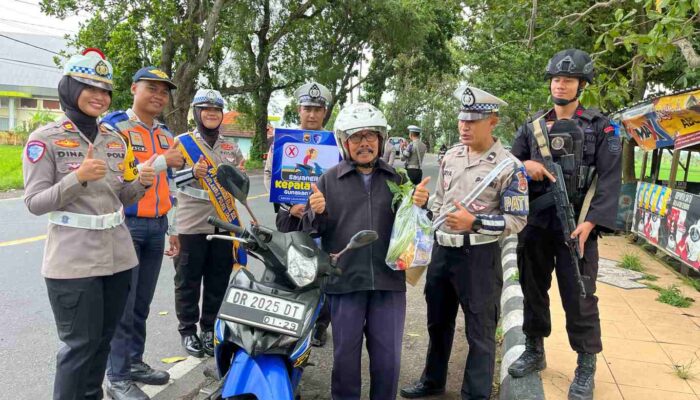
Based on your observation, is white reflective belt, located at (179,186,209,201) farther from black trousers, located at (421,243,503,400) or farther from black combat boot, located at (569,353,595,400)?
black combat boot, located at (569,353,595,400)

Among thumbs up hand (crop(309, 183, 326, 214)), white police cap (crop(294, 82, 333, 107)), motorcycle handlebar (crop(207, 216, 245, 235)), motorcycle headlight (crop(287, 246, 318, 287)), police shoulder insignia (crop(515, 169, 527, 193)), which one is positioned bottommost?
motorcycle headlight (crop(287, 246, 318, 287))

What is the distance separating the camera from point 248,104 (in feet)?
80.7

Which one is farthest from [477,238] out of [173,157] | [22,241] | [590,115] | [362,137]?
[22,241]

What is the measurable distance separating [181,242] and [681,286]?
19.1 ft

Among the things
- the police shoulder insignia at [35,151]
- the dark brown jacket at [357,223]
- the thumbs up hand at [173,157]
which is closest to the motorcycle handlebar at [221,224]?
→ the dark brown jacket at [357,223]

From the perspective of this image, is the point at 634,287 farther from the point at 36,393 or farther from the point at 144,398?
Result: the point at 36,393

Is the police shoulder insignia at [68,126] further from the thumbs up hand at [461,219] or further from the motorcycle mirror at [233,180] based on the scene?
the thumbs up hand at [461,219]

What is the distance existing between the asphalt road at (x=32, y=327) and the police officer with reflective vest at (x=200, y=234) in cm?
31

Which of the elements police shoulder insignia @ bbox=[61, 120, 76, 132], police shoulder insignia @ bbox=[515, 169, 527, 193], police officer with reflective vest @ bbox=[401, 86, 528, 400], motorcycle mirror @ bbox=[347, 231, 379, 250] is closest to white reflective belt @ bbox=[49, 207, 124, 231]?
police shoulder insignia @ bbox=[61, 120, 76, 132]

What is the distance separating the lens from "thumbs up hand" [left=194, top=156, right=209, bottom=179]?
12.3 ft

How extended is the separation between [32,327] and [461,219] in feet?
12.0

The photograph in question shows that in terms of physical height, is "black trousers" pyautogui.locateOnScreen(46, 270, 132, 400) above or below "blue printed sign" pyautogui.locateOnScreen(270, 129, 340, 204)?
below

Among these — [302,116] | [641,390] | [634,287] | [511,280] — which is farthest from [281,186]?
[634,287]

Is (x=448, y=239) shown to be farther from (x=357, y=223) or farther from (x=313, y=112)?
(x=313, y=112)
